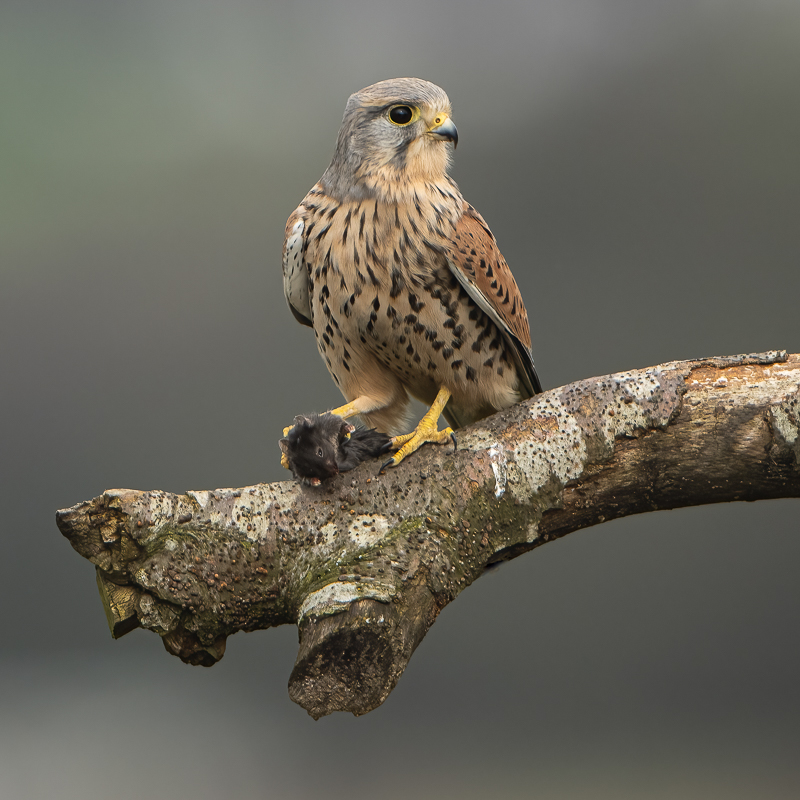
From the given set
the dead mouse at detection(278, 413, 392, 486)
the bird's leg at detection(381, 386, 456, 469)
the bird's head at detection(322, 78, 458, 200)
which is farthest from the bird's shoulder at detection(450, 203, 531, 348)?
the dead mouse at detection(278, 413, 392, 486)

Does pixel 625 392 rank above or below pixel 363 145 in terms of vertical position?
below

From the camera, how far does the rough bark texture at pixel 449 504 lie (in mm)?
1669

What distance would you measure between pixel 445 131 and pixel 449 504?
970mm

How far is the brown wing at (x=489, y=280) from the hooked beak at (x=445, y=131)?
0.21 meters

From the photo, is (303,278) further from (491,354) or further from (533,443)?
(533,443)

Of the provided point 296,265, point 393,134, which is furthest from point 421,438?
point 393,134

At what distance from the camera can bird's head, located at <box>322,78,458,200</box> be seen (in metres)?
1.89

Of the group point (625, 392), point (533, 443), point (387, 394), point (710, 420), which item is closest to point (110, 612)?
point (387, 394)

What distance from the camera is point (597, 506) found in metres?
1.88

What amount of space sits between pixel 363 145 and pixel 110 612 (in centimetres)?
132

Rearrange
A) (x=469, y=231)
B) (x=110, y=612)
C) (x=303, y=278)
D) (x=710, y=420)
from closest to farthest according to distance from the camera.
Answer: (x=110, y=612) < (x=710, y=420) < (x=469, y=231) < (x=303, y=278)

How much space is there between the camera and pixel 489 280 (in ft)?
6.44

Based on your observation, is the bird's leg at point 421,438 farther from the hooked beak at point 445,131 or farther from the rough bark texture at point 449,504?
the hooked beak at point 445,131

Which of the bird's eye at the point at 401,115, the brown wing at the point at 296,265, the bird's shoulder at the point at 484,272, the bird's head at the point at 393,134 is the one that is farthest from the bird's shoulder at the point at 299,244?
the bird's shoulder at the point at 484,272
